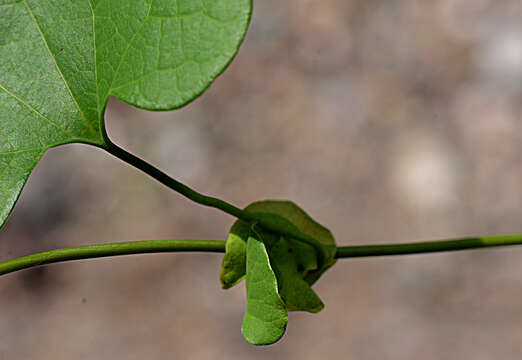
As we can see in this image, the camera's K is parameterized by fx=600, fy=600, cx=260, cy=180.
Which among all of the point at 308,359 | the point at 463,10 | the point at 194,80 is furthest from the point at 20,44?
the point at 463,10

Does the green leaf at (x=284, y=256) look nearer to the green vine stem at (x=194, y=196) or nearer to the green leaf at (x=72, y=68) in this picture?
the green vine stem at (x=194, y=196)

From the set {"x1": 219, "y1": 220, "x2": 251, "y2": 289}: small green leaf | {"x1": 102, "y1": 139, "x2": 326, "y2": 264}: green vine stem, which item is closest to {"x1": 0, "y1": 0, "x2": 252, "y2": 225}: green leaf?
{"x1": 102, "y1": 139, "x2": 326, "y2": 264}: green vine stem

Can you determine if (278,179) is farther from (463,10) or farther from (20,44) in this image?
(20,44)

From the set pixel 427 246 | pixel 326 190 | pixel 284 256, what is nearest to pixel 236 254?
pixel 284 256

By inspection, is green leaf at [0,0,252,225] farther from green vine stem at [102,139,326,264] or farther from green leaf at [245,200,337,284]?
green leaf at [245,200,337,284]

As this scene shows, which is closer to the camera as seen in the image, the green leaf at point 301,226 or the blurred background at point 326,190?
A: the green leaf at point 301,226

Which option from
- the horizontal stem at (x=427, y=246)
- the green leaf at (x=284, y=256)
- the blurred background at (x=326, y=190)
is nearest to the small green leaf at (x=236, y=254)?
the green leaf at (x=284, y=256)
